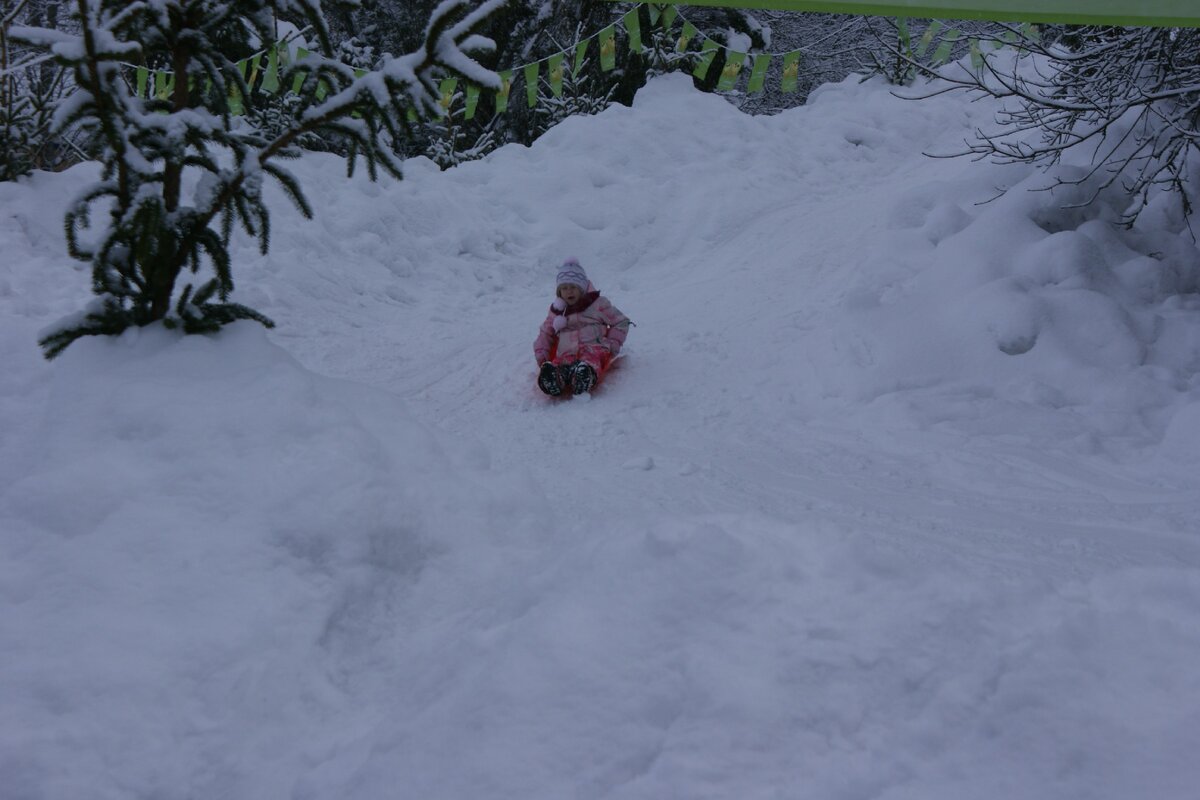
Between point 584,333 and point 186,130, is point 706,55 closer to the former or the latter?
point 584,333

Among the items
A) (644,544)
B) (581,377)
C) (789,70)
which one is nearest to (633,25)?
(789,70)

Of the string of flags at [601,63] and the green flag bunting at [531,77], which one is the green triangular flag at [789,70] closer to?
the string of flags at [601,63]

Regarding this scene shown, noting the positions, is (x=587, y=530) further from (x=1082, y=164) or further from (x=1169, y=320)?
(x=1082, y=164)

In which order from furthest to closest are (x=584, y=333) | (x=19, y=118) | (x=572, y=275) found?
(x=19, y=118) < (x=572, y=275) < (x=584, y=333)

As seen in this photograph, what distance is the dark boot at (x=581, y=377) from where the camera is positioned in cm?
499

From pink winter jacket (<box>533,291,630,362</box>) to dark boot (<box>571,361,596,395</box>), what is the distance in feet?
0.95

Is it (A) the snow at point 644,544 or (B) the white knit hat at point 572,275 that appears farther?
(B) the white knit hat at point 572,275

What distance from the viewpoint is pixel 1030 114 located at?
5.03m

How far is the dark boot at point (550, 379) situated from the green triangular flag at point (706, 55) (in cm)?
754

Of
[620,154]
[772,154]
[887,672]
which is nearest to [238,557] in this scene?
[887,672]

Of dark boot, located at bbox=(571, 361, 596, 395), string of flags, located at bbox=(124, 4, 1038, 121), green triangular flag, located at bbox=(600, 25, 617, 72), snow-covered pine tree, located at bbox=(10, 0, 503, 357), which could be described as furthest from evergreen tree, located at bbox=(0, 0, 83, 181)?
green triangular flag, located at bbox=(600, 25, 617, 72)

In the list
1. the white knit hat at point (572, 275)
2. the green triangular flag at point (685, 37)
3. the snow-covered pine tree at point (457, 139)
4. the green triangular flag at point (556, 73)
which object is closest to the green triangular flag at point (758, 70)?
the green triangular flag at point (685, 37)

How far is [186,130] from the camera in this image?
10.1 ft

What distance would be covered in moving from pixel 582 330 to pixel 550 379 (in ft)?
1.77
